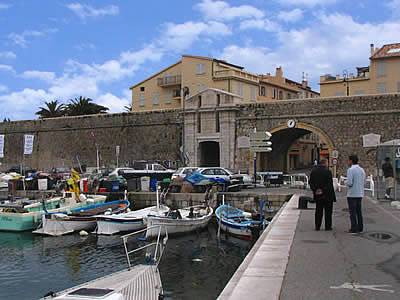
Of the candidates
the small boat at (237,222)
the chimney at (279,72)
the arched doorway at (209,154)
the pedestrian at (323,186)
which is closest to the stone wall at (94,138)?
the arched doorway at (209,154)

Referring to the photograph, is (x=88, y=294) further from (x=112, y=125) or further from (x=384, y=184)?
(x=112, y=125)

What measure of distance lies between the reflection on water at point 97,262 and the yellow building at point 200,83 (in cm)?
3501

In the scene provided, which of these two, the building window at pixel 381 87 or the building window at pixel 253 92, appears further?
the building window at pixel 253 92

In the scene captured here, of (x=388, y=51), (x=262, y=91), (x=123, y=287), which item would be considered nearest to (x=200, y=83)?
(x=262, y=91)

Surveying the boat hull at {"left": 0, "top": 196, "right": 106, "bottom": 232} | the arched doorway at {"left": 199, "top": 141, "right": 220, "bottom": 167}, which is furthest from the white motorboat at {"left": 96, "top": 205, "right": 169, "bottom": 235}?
the arched doorway at {"left": 199, "top": 141, "right": 220, "bottom": 167}

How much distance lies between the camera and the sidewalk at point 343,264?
6039 mm

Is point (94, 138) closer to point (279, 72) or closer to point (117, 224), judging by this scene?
point (117, 224)

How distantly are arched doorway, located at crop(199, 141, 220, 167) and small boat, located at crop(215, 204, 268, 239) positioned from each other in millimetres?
18189

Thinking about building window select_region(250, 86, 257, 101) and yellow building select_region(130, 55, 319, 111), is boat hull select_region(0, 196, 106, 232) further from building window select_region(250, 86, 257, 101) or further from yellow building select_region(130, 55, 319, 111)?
building window select_region(250, 86, 257, 101)

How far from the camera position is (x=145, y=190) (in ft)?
88.1

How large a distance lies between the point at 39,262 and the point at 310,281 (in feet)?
36.1

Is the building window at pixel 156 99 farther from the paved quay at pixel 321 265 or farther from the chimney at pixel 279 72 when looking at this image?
the paved quay at pixel 321 265

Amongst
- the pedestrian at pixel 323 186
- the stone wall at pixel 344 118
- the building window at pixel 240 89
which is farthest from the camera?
the building window at pixel 240 89

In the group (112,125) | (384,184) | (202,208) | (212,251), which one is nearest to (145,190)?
(202,208)
